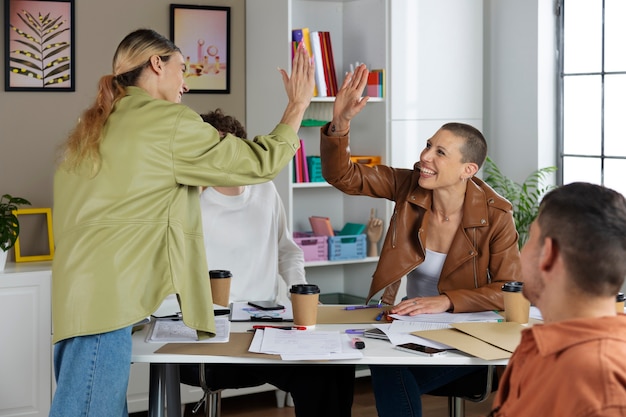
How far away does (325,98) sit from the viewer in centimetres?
455

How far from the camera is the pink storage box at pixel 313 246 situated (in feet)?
14.9

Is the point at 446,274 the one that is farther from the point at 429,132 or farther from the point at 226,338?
the point at 429,132

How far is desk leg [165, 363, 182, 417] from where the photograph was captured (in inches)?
106

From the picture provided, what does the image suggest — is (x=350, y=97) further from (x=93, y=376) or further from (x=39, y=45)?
(x=39, y=45)

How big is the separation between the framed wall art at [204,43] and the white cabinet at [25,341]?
1258 mm

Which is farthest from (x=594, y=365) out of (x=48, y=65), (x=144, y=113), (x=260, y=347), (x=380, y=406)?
(x=48, y=65)

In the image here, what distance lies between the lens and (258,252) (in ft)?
11.5

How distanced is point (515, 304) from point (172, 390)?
3.37ft

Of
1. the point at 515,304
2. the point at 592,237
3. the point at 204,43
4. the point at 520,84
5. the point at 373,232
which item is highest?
the point at 204,43

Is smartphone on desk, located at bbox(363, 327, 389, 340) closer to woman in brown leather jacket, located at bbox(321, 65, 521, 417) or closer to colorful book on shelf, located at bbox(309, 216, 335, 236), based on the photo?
woman in brown leather jacket, located at bbox(321, 65, 521, 417)

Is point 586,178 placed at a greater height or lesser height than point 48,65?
lesser

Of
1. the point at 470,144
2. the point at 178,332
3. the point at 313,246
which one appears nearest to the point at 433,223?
the point at 470,144

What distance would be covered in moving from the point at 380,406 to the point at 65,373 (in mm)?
1107

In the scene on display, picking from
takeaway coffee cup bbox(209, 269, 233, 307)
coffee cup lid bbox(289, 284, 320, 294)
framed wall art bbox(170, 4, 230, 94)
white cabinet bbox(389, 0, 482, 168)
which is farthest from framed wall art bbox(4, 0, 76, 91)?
coffee cup lid bbox(289, 284, 320, 294)
